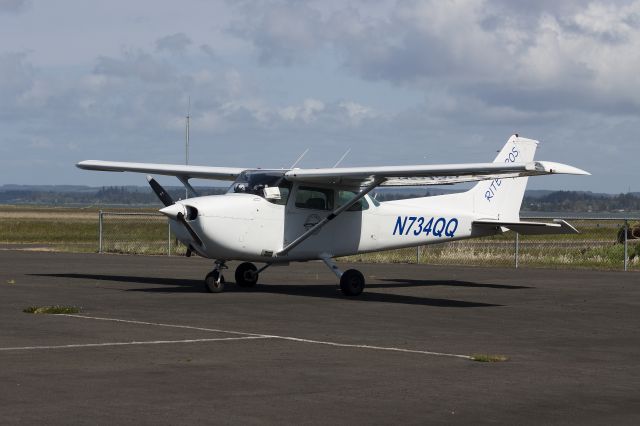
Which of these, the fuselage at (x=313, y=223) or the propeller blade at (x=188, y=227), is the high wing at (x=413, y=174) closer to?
the fuselage at (x=313, y=223)

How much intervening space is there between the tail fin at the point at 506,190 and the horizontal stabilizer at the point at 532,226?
20.9 inches

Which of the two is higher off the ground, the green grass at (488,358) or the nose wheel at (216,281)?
the nose wheel at (216,281)

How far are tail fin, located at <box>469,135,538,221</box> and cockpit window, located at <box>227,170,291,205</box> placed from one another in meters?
4.91

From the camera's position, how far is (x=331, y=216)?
21.2 m

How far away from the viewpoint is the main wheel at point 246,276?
2214cm

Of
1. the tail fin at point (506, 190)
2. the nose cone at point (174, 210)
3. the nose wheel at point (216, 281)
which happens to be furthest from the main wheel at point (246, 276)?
the tail fin at point (506, 190)

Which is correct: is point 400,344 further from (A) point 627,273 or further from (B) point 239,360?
(A) point 627,273

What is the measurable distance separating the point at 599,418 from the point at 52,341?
663cm

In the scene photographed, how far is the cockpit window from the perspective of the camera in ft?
68.0

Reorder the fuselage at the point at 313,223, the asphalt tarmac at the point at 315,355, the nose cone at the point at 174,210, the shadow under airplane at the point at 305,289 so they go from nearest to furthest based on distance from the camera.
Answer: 1. the asphalt tarmac at the point at 315,355
2. the nose cone at the point at 174,210
3. the shadow under airplane at the point at 305,289
4. the fuselage at the point at 313,223

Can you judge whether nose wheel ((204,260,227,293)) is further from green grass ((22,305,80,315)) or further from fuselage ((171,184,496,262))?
green grass ((22,305,80,315))

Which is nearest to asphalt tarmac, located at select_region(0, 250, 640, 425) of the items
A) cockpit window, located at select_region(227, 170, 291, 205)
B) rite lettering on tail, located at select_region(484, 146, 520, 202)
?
cockpit window, located at select_region(227, 170, 291, 205)

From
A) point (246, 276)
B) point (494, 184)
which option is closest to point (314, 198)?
point (246, 276)

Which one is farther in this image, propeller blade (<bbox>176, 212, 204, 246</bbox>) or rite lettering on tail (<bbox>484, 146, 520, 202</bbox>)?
rite lettering on tail (<bbox>484, 146, 520, 202</bbox>)
